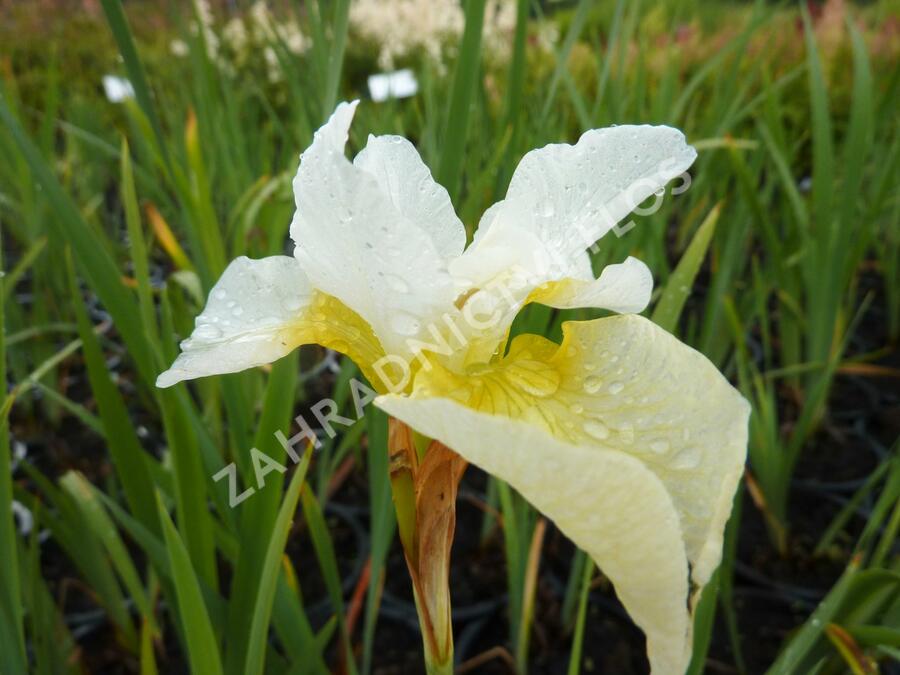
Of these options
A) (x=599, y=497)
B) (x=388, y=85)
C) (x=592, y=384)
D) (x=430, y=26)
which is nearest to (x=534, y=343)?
(x=592, y=384)

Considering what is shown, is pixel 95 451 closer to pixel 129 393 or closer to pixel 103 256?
pixel 129 393

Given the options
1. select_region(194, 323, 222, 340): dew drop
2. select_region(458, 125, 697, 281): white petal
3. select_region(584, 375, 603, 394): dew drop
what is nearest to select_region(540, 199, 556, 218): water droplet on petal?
select_region(458, 125, 697, 281): white petal

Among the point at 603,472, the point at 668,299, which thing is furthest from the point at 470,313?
the point at 668,299

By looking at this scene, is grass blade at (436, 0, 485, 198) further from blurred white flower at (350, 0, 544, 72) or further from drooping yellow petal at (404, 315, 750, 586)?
blurred white flower at (350, 0, 544, 72)

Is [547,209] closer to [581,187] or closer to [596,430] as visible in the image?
[581,187]

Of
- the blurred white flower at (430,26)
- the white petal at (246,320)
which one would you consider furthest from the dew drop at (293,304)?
the blurred white flower at (430,26)

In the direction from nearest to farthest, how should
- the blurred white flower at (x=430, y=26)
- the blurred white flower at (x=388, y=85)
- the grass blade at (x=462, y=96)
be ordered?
the grass blade at (x=462, y=96), the blurred white flower at (x=388, y=85), the blurred white flower at (x=430, y=26)

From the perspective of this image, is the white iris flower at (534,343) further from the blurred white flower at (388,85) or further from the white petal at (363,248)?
the blurred white flower at (388,85)
